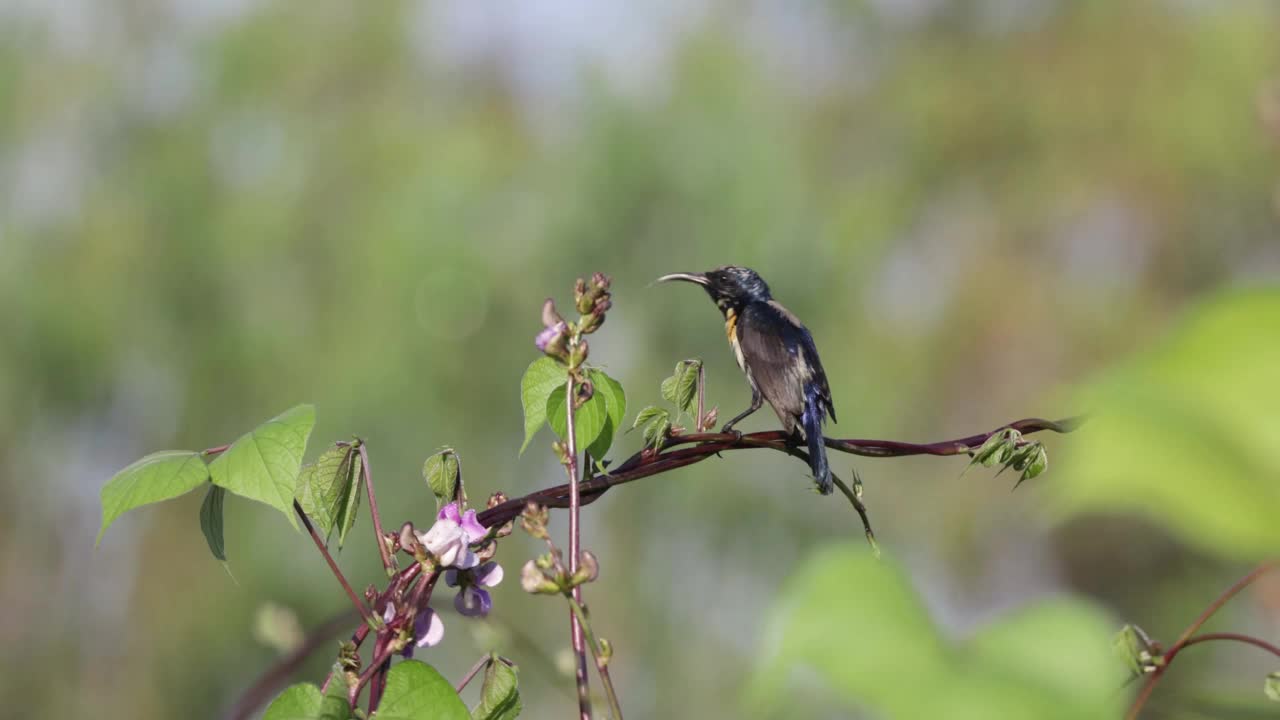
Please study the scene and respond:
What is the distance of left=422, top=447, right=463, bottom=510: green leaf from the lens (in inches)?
39.6

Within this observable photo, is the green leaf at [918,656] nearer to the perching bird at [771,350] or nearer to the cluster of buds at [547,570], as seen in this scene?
the cluster of buds at [547,570]

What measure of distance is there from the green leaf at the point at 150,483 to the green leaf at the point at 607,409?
33 cm

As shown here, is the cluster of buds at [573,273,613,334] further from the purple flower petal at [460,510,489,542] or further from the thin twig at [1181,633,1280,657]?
the thin twig at [1181,633,1280,657]

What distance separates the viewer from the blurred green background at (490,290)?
1233cm

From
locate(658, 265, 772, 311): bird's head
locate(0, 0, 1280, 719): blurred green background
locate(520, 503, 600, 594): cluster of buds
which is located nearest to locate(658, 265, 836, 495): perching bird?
locate(658, 265, 772, 311): bird's head

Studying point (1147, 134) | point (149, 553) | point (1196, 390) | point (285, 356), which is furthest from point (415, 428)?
point (1196, 390)

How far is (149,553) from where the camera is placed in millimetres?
13922

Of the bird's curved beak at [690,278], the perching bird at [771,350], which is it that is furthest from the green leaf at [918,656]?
the perching bird at [771,350]

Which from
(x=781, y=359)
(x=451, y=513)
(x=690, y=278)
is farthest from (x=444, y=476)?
(x=781, y=359)

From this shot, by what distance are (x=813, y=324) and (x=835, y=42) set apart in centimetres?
544

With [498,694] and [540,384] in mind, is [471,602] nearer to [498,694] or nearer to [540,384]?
[498,694]

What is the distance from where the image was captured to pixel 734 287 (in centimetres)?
211

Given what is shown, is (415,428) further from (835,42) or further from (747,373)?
(747,373)

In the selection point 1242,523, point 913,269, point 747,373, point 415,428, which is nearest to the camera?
point 1242,523
